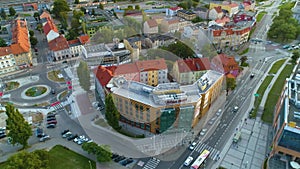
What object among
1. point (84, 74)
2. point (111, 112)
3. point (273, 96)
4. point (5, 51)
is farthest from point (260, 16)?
point (5, 51)

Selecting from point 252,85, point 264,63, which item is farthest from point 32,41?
point 264,63

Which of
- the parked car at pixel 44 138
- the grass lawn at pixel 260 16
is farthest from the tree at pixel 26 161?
the grass lawn at pixel 260 16

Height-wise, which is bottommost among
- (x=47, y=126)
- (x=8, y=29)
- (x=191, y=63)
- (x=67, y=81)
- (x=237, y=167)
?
(x=237, y=167)

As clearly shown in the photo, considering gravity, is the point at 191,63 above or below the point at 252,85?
above

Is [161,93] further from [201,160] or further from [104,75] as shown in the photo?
[104,75]

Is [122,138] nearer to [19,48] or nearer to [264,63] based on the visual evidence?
[19,48]

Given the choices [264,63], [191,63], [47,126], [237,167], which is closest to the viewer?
[237,167]

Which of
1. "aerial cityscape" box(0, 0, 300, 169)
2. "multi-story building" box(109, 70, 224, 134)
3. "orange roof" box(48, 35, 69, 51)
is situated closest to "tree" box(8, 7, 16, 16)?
"aerial cityscape" box(0, 0, 300, 169)
